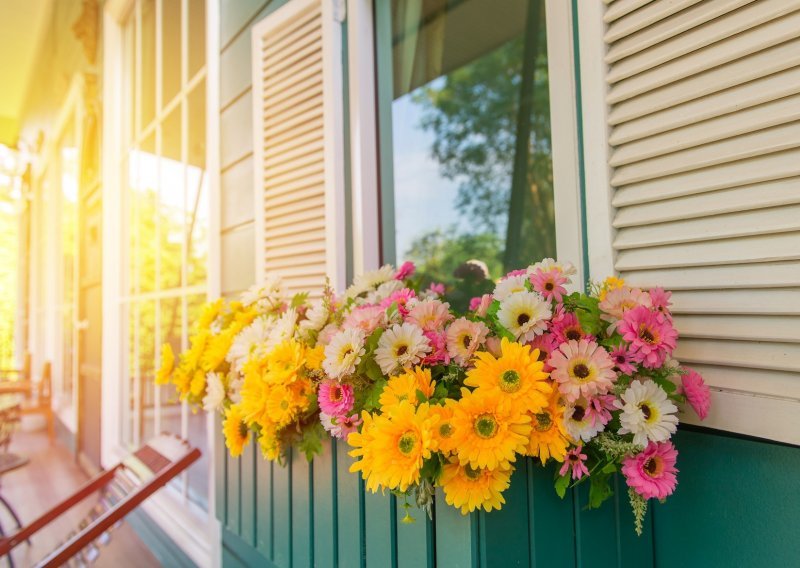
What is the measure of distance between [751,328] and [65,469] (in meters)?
4.92

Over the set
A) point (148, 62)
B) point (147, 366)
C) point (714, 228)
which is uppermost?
point (148, 62)

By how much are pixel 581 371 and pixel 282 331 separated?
55 cm

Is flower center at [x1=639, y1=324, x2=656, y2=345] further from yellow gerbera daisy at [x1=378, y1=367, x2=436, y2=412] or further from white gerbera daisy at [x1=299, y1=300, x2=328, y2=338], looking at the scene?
white gerbera daisy at [x1=299, y1=300, x2=328, y2=338]

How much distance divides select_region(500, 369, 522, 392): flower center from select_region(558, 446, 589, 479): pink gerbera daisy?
0.40 ft

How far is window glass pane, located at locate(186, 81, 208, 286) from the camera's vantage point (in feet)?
7.48

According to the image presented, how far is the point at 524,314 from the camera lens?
2.35ft

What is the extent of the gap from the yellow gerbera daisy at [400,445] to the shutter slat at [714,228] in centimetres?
44

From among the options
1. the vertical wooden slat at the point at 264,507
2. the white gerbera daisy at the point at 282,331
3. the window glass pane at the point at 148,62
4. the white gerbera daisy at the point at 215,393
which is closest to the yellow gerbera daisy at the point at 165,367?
the white gerbera daisy at the point at 215,393

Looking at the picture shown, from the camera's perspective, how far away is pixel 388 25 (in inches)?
56.1

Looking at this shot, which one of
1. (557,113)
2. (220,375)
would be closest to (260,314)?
(220,375)

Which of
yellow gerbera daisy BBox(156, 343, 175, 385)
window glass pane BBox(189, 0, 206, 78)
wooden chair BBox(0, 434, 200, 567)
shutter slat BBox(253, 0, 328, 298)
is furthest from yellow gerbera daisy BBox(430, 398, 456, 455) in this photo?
window glass pane BBox(189, 0, 206, 78)

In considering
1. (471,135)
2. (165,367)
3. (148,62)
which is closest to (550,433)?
(165,367)

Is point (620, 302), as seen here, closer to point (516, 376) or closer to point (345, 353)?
point (516, 376)

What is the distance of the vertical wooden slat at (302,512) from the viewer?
1001 mm
